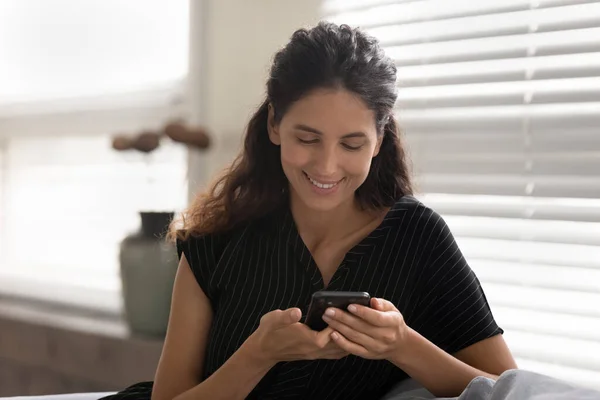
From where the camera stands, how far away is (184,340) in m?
1.48

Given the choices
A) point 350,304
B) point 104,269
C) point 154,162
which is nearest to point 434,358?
point 350,304

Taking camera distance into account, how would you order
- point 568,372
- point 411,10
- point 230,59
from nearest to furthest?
point 568,372, point 411,10, point 230,59

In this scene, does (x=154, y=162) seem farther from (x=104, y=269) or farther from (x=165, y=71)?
(x=104, y=269)

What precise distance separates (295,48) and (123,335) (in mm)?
1422

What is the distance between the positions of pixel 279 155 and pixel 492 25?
67 cm

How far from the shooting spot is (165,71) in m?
2.77

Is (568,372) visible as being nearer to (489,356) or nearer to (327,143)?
(489,356)

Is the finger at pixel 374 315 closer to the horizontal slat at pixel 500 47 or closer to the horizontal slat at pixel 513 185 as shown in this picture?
the horizontal slat at pixel 513 185

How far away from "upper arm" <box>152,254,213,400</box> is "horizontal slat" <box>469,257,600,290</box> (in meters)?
0.74

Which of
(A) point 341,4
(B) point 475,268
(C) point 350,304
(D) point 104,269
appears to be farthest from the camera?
(D) point 104,269

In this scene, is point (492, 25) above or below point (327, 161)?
above

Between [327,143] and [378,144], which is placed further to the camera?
[378,144]

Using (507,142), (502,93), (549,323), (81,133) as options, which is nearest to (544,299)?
(549,323)

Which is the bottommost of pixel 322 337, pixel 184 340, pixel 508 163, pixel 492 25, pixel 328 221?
pixel 184 340
